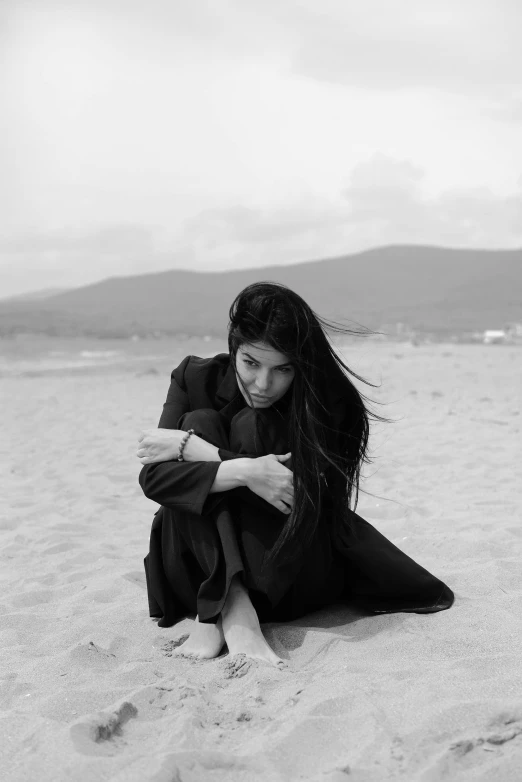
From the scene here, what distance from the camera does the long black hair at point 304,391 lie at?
7.64 ft

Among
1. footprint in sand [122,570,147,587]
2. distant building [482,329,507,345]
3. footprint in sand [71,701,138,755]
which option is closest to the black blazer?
footprint in sand [71,701,138,755]

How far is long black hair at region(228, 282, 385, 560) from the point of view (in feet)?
7.64

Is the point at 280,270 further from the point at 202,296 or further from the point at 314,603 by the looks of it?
the point at 314,603

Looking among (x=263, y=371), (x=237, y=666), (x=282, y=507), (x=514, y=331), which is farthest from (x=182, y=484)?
(x=514, y=331)

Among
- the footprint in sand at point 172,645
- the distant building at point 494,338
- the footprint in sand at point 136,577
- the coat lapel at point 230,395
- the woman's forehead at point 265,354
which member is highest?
the woman's forehead at point 265,354

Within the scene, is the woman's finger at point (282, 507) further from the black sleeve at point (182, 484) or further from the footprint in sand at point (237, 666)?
the footprint in sand at point (237, 666)

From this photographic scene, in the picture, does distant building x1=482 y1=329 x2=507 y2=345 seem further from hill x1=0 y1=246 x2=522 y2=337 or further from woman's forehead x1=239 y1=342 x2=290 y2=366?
woman's forehead x1=239 y1=342 x2=290 y2=366

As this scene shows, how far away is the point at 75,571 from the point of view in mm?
3340

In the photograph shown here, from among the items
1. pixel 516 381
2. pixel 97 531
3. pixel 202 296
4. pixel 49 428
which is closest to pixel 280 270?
pixel 202 296

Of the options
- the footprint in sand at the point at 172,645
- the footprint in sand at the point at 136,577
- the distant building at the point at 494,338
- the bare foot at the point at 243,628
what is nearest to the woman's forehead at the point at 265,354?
the bare foot at the point at 243,628

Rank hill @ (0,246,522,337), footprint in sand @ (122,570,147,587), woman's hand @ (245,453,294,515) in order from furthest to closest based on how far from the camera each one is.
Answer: hill @ (0,246,522,337)
footprint in sand @ (122,570,147,587)
woman's hand @ (245,453,294,515)

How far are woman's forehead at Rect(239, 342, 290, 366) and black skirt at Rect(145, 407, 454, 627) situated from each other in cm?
20

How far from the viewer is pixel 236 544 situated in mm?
2383

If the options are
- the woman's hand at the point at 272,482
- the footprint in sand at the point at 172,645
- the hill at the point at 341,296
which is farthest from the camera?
the hill at the point at 341,296
